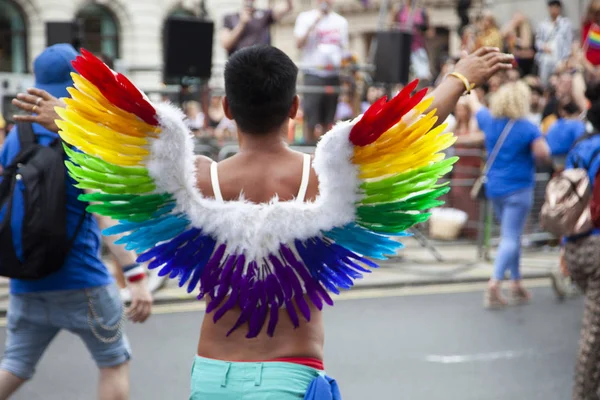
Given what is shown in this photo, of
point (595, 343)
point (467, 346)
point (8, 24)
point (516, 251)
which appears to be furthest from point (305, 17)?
point (8, 24)

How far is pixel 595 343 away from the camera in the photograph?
14.2 feet

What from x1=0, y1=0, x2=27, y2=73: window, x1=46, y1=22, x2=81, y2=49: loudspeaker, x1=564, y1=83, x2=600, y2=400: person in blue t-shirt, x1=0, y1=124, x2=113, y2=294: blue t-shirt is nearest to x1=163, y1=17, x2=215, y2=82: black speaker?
x1=46, y1=22, x2=81, y2=49: loudspeaker

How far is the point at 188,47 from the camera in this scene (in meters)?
9.25

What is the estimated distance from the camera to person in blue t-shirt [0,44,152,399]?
3.78 metres

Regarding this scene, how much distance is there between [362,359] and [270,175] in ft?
12.8

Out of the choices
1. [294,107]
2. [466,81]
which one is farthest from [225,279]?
[466,81]

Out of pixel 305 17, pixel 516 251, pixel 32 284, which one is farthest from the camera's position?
pixel 305 17

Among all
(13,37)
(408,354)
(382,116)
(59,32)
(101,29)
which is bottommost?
(13,37)

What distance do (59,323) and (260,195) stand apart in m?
1.69

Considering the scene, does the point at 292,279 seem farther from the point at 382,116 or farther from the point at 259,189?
the point at 382,116

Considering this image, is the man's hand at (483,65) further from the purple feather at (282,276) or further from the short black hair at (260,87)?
the purple feather at (282,276)

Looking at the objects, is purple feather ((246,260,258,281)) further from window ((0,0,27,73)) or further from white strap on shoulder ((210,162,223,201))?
window ((0,0,27,73))

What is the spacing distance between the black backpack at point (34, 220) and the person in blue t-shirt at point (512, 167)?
4.93 metres

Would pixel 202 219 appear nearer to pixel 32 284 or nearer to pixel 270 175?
pixel 270 175
